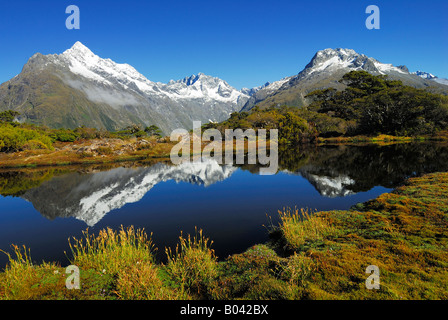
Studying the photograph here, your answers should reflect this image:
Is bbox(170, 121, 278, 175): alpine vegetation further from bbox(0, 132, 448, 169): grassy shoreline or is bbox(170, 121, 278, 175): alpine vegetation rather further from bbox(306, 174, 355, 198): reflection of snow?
bbox(306, 174, 355, 198): reflection of snow

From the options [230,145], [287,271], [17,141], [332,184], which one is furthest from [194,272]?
[17,141]

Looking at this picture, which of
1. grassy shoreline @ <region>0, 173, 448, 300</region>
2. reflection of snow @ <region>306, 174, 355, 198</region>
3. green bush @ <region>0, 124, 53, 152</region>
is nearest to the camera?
grassy shoreline @ <region>0, 173, 448, 300</region>

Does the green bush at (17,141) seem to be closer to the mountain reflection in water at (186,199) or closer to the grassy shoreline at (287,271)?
the mountain reflection in water at (186,199)

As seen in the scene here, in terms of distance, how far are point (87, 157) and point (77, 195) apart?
45.8m

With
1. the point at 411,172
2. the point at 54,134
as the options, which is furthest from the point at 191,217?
the point at 54,134

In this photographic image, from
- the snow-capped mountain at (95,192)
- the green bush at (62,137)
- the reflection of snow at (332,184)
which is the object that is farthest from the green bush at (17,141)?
the reflection of snow at (332,184)

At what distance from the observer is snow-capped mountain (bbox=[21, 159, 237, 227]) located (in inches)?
997

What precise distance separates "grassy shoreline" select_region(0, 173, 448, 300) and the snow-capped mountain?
12038 millimetres

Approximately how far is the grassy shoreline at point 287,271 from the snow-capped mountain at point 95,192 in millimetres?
12038

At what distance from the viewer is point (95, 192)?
1309 inches

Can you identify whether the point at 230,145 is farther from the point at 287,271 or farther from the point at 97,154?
the point at 287,271

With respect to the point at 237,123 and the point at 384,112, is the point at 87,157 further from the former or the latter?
the point at 384,112

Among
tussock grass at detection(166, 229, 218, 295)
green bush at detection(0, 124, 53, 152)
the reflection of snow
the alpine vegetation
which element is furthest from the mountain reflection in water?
green bush at detection(0, 124, 53, 152)

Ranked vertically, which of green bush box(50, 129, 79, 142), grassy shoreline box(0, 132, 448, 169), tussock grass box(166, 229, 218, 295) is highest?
green bush box(50, 129, 79, 142)
